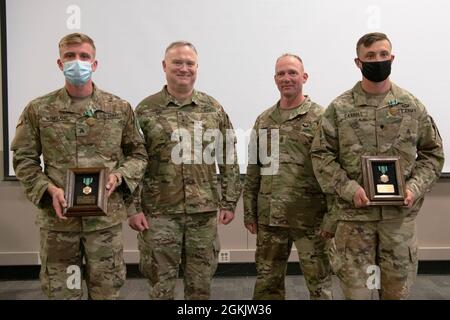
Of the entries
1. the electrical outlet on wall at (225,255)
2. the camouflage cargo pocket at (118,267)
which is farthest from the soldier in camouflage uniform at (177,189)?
the electrical outlet on wall at (225,255)

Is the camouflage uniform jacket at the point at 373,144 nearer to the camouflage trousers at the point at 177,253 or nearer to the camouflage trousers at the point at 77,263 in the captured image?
the camouflage trousers at the point at 177,253

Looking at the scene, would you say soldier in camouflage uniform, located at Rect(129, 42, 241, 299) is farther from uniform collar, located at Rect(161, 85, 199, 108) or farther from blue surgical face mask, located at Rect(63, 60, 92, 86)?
blue surgical face mask, located at Rect(63, 60, 92, 86)

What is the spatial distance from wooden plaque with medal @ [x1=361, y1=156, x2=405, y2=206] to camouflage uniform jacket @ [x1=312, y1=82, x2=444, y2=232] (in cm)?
6

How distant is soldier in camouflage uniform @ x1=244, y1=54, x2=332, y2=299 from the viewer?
2.20m

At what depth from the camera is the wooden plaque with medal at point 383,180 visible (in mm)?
1787

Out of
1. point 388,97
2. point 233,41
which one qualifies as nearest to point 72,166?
point 388,97

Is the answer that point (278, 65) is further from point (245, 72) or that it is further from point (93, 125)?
point (245, 72)

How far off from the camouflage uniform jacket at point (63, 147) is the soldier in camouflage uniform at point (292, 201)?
0.75 metres

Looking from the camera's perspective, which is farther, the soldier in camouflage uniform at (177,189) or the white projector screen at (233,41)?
the white projector screen at (233,41)

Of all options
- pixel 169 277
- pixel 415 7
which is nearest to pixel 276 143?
pixel 169 277

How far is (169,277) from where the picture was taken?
2.11 meters

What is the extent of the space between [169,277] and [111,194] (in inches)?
20.4

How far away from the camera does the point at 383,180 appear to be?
183 centimetres

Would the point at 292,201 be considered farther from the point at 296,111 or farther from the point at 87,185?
the point at 87,185
